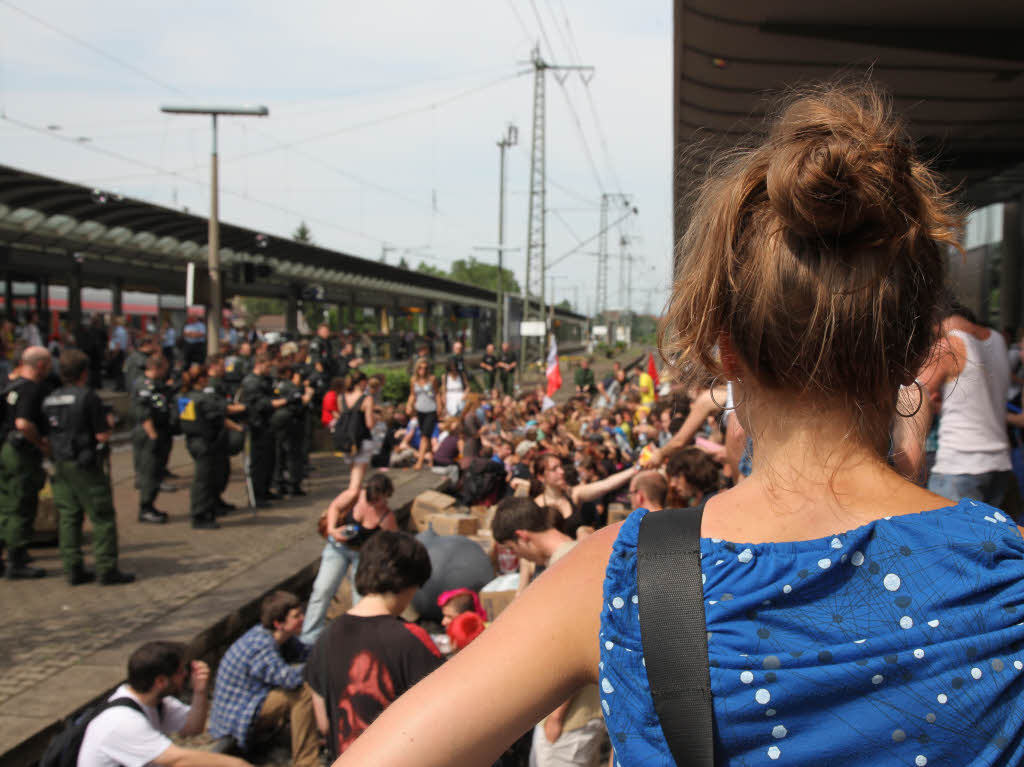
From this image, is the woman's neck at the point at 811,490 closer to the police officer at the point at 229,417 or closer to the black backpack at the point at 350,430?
the police officer at the point at 229,417

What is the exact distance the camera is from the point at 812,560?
94 cm

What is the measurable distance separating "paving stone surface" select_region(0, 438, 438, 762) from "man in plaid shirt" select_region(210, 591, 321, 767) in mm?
694

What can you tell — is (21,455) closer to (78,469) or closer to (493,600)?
(78,469)

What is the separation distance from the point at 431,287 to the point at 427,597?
47.1 metres

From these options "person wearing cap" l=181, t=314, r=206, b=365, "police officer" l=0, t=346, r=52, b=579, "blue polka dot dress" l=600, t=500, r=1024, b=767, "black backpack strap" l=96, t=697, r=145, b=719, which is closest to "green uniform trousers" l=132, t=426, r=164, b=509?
"police officer" l=0, t=346, r=52, b=579

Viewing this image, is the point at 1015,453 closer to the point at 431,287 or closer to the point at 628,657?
the point at 628,657

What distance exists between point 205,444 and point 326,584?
373 cm

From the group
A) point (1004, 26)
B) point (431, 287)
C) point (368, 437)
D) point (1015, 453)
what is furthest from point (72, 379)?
point (431, 287)

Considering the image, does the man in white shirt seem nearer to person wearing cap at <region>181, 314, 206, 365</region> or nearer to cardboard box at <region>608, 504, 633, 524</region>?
cardboard box at <region>608, 504, 633, 524</region>

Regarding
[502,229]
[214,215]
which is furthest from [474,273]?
[214,215]

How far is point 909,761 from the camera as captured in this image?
863 millimetres

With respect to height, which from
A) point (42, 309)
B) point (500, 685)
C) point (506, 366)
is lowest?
point (506, 366)

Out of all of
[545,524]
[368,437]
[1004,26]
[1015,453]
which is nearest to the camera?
[545,524]

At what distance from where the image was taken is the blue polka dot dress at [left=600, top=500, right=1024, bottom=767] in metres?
0.87
